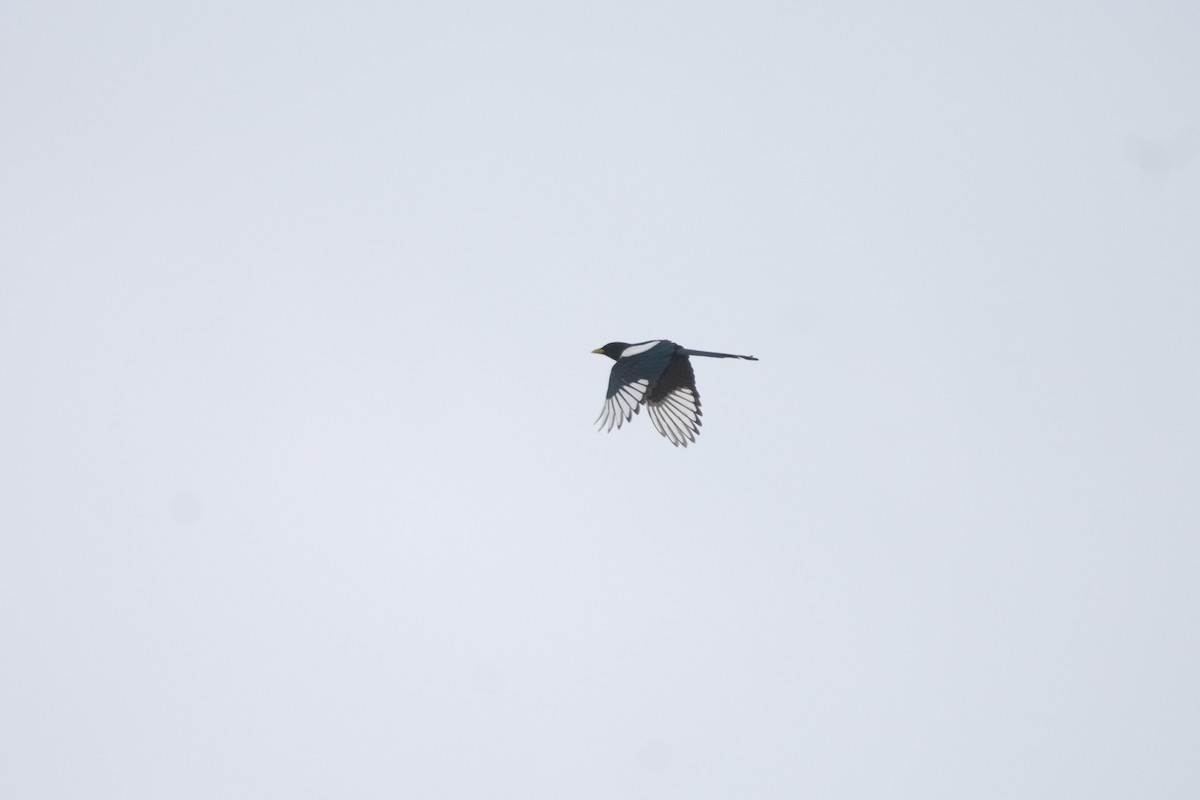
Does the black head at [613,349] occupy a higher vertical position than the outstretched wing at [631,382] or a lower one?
higher

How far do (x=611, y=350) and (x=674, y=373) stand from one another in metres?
2.01

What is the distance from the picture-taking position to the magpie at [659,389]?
61.8ft

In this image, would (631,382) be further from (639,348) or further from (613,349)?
(613,349)

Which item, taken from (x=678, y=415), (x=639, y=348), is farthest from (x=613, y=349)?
(x=678, y=415)

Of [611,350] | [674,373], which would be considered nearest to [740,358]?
[674,373]

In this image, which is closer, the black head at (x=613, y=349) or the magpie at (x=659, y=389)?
the magpie at (x=659, y=389)

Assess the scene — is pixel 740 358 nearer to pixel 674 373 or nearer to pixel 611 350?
pixel 674 373

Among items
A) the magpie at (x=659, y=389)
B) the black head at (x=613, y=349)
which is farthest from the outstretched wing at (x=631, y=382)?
the black head at (x=613, y=349)

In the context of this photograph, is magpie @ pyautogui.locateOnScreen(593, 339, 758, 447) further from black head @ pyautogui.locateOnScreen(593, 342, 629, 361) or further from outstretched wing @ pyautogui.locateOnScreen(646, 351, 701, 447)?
black head @ pyautogui.locateOnScreen(593, 342, 629, 361)

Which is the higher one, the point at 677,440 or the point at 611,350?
the point at 611,350

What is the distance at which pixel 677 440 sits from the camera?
18922 mm

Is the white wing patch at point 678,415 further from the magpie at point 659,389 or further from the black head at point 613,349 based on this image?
the black head at point 613,349

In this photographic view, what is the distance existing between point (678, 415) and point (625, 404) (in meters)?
0.83

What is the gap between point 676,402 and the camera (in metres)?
19.3
